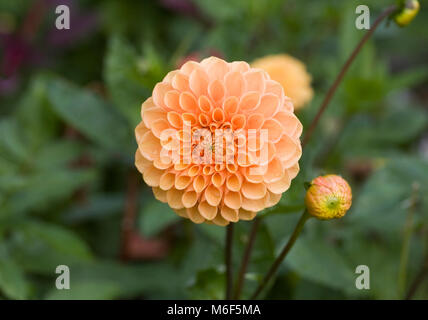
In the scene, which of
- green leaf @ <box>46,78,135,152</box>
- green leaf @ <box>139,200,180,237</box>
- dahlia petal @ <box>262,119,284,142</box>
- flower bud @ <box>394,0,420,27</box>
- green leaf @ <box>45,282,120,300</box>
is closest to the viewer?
dahlia petal @ <box>262,119,284,142</box>

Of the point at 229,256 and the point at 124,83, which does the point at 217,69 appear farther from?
the point at 124,83

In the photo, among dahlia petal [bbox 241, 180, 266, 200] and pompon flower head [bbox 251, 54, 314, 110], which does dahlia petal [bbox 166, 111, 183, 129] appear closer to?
dahlia petal [bbox 241, 180, 266, 200]

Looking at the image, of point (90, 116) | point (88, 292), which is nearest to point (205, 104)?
Answer: point (88, 292)

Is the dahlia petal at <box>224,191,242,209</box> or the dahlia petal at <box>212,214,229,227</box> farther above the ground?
the dahlia petal at <box>224,191,242,209</box>

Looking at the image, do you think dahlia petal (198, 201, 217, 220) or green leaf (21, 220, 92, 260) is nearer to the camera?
dahlia petal (198, 201, 217, 220)

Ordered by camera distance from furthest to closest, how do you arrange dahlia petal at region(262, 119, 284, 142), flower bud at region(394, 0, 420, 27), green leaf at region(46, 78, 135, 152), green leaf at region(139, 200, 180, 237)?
1. green leaf at region(46, 78, 135, 152)
2. green leaf at region(139, 200, 180, 237)
3. flower bud at region(394, 0, 420, 27)
4. dahlia petal at region(262, 119, 284, 142)

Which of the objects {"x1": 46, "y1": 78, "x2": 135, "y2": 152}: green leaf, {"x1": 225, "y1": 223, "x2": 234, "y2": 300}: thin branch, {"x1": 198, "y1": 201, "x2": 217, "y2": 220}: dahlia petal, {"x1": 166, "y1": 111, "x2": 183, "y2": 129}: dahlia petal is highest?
{"x1": 46, "y1": 78, "x2": 135, "y2": 152}: green leaf

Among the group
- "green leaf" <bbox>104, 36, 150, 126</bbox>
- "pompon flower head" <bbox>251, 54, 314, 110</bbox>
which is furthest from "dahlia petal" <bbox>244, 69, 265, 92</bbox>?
"pompon flower head" <bbox>251, 54, 314, 110</bbox>
